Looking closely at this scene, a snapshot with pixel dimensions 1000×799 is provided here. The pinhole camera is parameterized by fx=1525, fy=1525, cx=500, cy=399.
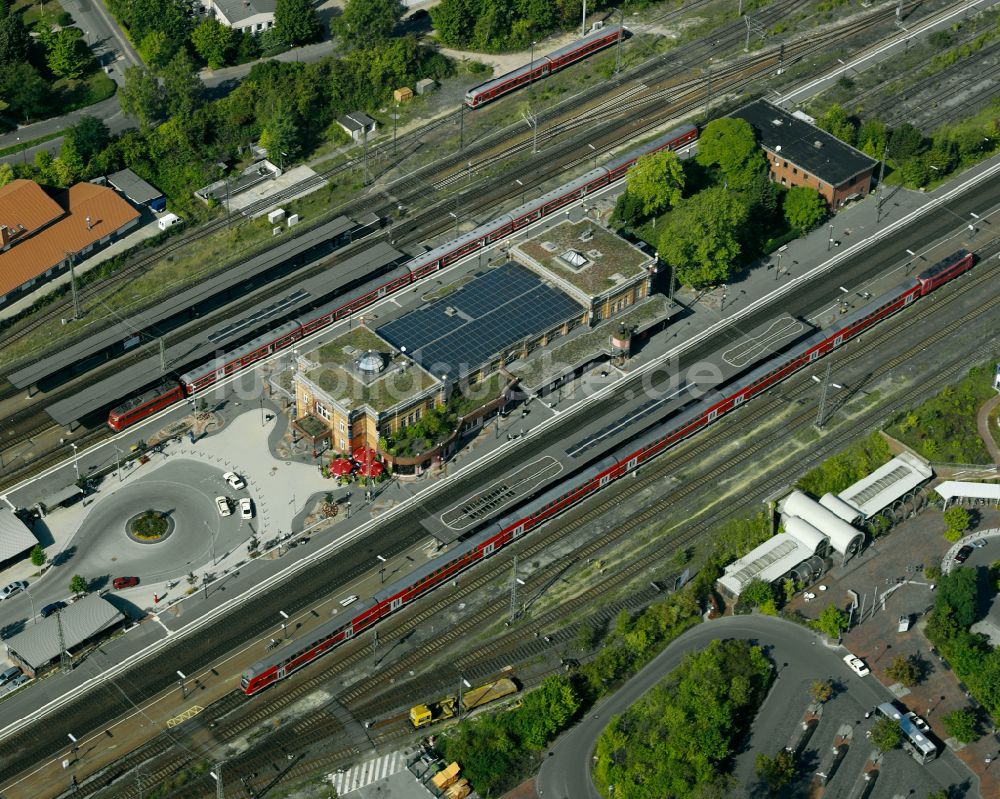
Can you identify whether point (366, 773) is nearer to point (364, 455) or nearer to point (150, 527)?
point (150, 527)

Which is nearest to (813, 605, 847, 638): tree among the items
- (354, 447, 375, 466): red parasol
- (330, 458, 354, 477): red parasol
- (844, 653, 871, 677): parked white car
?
(844, 653, 871, 677): parked white car

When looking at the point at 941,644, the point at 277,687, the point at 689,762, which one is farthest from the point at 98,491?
the point at 941,644

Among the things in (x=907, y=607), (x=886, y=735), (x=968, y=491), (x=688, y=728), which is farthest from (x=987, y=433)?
(x=688, y=728)

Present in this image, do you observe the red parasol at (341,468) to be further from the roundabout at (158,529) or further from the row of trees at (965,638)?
the row of trees at (965,638)

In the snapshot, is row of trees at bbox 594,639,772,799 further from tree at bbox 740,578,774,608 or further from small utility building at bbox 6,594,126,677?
small utility building at bbox 6,594,126,677

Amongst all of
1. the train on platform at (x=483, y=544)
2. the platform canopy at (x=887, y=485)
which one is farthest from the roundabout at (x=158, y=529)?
the platform canopy at (x=887, y=485)
